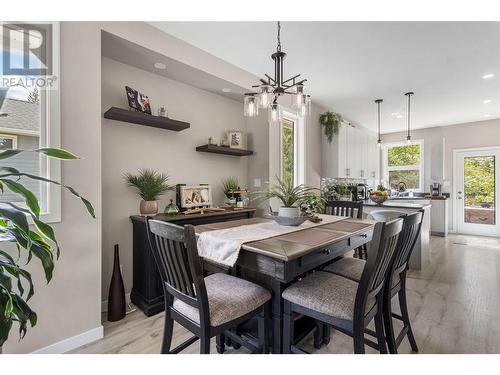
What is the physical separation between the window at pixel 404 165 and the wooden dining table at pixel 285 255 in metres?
5.77

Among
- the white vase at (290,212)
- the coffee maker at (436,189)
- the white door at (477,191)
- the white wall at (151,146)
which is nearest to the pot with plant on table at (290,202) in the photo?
the white vase at (290,212)

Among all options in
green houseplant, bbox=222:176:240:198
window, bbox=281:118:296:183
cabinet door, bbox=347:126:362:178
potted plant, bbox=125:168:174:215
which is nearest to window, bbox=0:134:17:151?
potted plant, bbox=125:168:174:215

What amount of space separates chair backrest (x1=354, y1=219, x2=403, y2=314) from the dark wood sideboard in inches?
64.8

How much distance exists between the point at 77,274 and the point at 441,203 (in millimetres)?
6555

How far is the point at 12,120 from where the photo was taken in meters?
1.63

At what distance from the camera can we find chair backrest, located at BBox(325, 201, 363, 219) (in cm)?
271

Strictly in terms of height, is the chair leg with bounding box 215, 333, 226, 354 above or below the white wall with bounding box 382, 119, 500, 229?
below

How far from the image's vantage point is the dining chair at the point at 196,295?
1220mm

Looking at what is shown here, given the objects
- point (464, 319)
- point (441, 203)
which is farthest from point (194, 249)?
point (441, 203)

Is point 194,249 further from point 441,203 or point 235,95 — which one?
point 441,203

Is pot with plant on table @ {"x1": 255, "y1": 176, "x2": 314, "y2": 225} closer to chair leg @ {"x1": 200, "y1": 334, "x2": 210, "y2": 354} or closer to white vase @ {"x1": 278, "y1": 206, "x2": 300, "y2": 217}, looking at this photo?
white vase @ {"x1": 278, "y1": 206, "x2": 300, "y2": 217}

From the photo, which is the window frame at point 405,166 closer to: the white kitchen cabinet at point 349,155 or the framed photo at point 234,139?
the white kitchen cabinet at point 349,155
